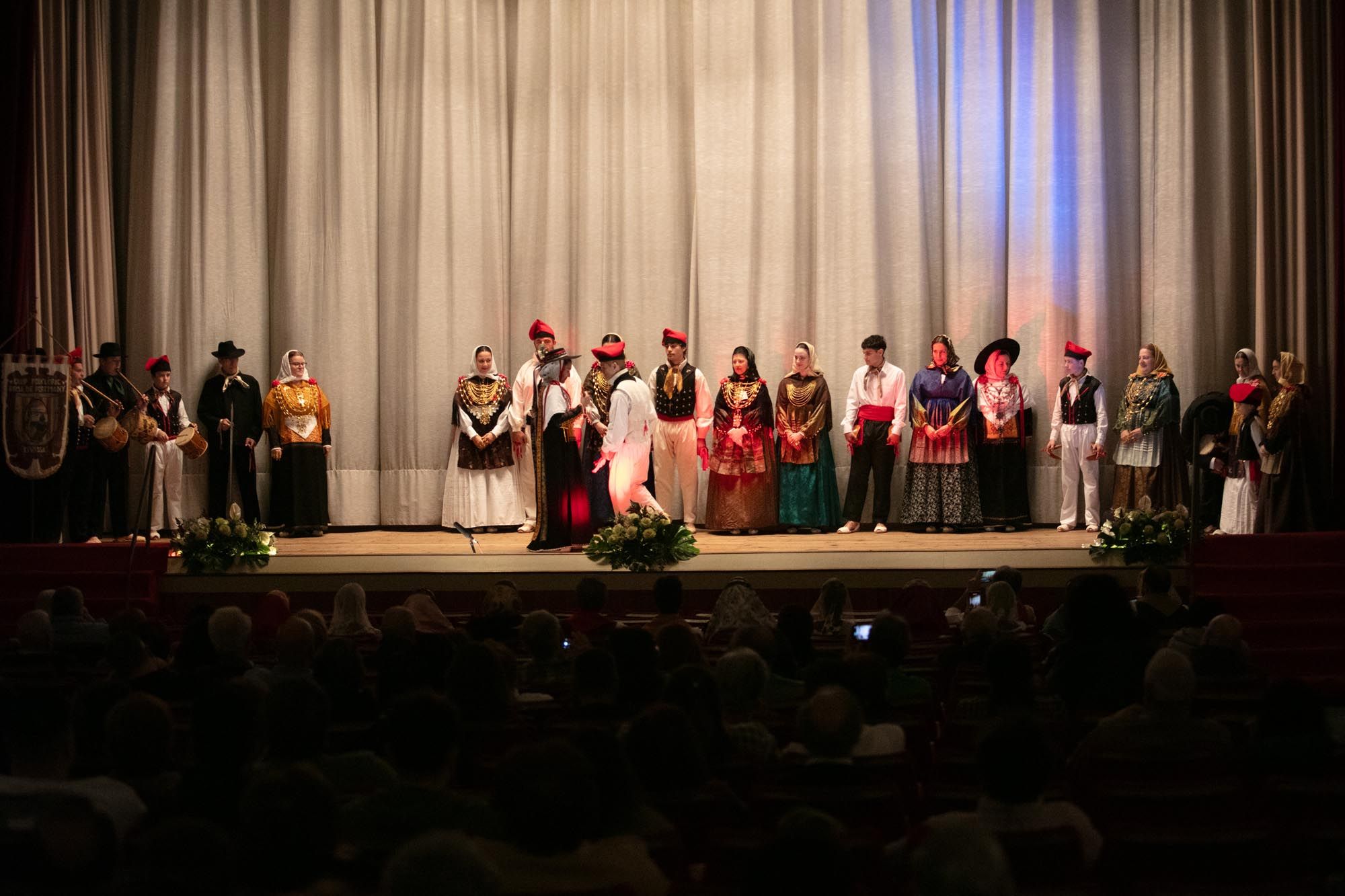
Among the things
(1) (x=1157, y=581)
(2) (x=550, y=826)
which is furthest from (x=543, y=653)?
(1) (x=1157, y=581)

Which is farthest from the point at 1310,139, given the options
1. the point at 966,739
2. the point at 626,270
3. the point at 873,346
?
the point at 966,739

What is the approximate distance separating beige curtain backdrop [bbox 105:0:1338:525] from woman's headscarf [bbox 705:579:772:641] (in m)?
5.69

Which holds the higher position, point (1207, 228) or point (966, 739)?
point (1207, 228)

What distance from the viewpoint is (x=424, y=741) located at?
2910 millimetres

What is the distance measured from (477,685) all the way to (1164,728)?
1.79 metres

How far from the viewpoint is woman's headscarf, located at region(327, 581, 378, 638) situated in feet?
20.5

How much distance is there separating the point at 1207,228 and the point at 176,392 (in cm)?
873

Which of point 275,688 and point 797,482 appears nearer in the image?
point 275,688

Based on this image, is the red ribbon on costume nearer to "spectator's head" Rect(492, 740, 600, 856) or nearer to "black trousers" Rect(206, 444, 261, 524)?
"black trousers" Rect(206, 444, 261, 524)

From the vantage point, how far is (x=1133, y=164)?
12.4 m

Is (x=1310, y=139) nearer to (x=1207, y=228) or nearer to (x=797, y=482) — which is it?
(x=1207, y=228)

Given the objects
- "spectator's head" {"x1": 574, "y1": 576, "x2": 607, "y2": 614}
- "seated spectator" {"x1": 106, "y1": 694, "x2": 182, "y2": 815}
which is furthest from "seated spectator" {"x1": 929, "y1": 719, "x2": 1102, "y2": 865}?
"spectator's head" {"x1": 574, "y1": 576, "x2": 607, "y2": 614}

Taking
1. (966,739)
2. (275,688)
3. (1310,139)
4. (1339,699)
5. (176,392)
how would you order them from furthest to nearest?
1. (176,392)
2. (1310,139)
3. (1339,699)
4. (966,739)
5. (275,688)

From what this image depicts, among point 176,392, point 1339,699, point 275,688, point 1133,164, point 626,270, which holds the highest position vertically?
point 1133,164
